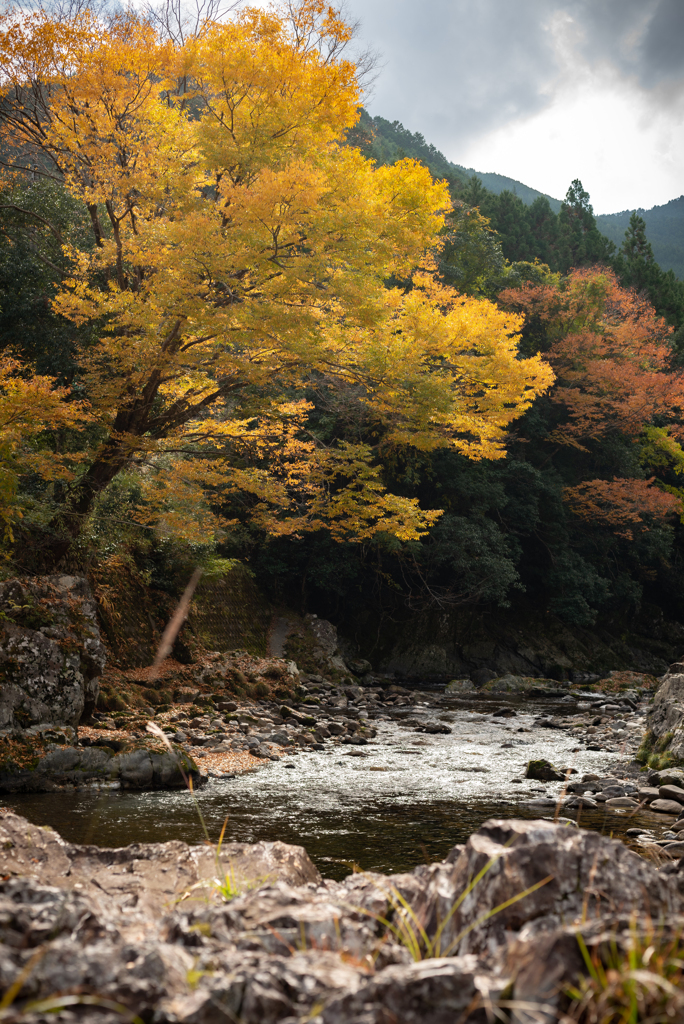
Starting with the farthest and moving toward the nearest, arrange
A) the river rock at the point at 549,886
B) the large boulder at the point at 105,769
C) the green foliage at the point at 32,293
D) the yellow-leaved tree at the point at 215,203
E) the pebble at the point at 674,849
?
the green foliage at the point at 32,293 < the yellow-leaved tree at the point at 215,203 < the large boulder at the point at 105,769 < the pebble at the point at 674,849 < the river rock at the point at 549,886

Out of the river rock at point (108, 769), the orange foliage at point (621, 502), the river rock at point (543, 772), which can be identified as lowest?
the river rock at point (108, 769)

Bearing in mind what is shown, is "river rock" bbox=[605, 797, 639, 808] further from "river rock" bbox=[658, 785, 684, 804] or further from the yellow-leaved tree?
the yellow-leaved tree

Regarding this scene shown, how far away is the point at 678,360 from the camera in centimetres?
3072

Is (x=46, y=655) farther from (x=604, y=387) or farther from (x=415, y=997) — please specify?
(x=604, y=387)

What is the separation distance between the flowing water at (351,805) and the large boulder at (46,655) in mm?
1307

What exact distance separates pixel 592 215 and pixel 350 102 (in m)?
35.1

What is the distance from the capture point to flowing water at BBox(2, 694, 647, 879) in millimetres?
5211

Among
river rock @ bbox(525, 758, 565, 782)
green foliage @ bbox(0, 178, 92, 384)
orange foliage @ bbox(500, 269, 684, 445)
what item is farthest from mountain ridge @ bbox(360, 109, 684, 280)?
river rock @ bbox(525, 758, 565, 782)

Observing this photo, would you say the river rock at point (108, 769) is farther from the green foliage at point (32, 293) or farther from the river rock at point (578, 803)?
the green foliage at point (32, 293)

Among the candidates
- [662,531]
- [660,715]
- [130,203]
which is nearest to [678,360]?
[662,531]

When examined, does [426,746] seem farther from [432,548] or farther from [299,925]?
[432,548]

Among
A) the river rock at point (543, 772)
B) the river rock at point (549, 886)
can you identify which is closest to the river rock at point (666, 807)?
the river rock at point (543, 772)

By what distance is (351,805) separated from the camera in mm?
6426

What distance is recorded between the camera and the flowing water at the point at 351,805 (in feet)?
17.1
